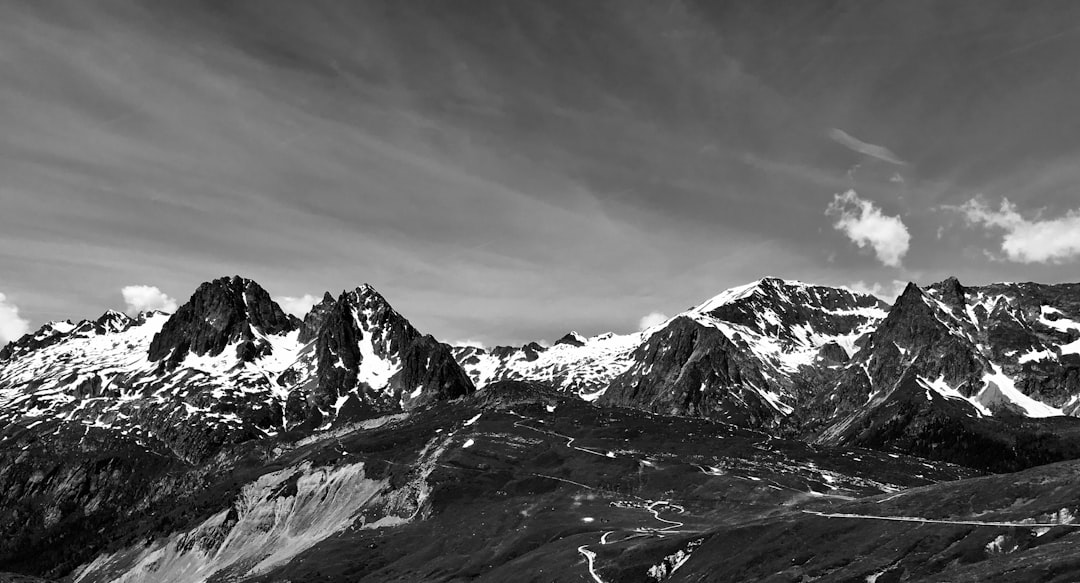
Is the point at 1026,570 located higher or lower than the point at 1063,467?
lower

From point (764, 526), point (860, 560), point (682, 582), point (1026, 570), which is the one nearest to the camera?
point (1026, 570)

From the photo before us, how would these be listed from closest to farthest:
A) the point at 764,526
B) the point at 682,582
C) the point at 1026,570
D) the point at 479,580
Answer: the point at 1026,570 < the point at 682,582 < the point at 764,526 < the point at 479,580

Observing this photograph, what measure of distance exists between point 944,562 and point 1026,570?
26.2 metres

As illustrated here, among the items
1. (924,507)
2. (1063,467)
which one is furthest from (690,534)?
(1063,467)

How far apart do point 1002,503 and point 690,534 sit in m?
61.8

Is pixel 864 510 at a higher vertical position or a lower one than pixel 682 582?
higher

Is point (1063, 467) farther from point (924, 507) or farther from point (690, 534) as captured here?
point (690, 534)

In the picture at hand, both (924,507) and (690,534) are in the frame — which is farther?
(690,534)

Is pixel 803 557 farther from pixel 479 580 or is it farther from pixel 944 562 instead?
pixel 479 580

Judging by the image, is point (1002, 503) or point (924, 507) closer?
point (1002, 503)

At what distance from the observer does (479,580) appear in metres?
193

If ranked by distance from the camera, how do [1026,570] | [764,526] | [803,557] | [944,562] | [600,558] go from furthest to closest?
1. [600,558]
2. [764,526]
3. [803,557]
4. [944,562]
5. [1026,570]

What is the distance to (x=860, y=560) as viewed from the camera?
12925 cm

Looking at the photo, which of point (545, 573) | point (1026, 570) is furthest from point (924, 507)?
point (545, 573)
